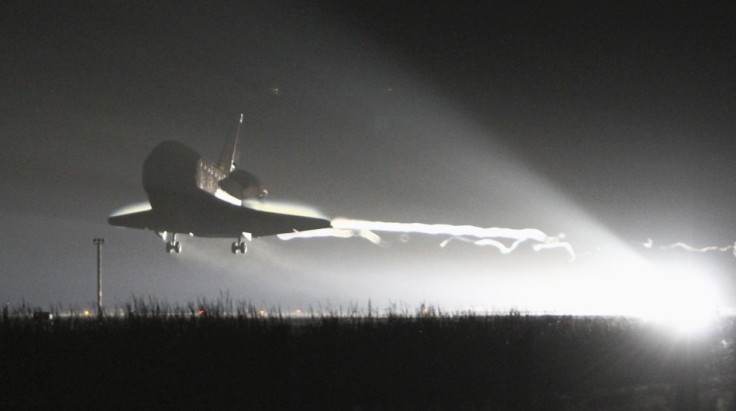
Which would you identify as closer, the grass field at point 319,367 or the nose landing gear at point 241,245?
the grass field at point 319,367

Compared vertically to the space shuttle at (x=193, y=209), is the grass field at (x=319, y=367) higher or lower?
lower

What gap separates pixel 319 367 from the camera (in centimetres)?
2739

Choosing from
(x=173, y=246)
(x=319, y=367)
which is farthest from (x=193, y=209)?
(x=319, y=367)

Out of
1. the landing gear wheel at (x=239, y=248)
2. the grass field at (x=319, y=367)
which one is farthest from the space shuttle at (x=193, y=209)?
the grass field at (x=319, y=367)

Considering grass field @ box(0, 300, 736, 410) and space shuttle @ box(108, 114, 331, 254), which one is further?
space shuttle @ box(108, 114, 331, 254)

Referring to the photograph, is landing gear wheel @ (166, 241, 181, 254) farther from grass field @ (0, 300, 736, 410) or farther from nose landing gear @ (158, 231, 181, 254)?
grass field @ (0, 300, 736, 410)

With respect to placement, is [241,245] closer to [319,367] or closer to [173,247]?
[173,247]

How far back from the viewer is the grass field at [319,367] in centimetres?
2458

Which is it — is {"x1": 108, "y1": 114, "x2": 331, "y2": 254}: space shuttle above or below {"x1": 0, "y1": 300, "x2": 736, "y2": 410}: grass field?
above

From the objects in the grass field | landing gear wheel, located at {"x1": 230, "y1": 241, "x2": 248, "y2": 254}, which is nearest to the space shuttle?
landing gear wheel, located at {"x1": 230, "y1": 241, "x2": 248, "y2": 254}

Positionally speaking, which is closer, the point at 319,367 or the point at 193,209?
the point at 319,367

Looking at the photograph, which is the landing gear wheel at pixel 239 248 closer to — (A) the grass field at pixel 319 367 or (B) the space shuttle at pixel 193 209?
(B) the space shuttle at pixel 193 209

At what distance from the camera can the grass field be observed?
24.6 meters

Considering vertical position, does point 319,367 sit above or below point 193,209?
below
